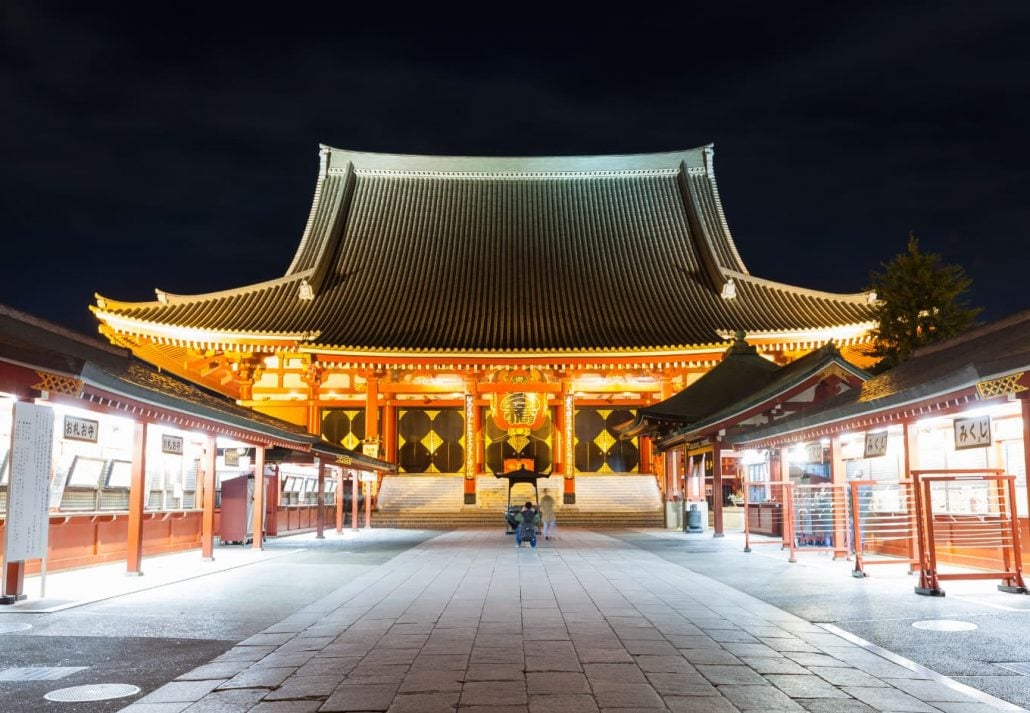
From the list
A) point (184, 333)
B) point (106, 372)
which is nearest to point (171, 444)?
point (106, 372)

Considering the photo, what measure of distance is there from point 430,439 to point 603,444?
6.74 metres

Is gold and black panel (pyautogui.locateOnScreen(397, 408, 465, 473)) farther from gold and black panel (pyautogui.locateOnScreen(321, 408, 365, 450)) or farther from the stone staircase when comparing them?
the stone staircase

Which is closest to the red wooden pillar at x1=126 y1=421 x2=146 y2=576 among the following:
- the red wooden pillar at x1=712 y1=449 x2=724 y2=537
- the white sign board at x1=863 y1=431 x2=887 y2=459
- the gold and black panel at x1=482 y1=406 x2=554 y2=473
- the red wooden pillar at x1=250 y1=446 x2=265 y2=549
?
the red wooden pillar at x1=250 y1=446 x2=265 y2=549

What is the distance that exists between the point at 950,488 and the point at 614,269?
2407 centimetres

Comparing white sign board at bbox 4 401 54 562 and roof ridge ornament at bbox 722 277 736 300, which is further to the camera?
roof ridge ornament at bbox 722 277 736 300

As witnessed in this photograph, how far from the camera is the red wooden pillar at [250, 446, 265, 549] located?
18016mm

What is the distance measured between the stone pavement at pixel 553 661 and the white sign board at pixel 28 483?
10.3ft

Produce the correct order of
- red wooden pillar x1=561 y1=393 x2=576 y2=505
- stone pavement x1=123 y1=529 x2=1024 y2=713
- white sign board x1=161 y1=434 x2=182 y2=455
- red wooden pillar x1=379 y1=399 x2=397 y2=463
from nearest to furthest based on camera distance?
stone pavement x1=123 y1=529 x2=1024 y2=713, white sign board x1=161 y1=434 x2=182 y2=455, red wooden pillar x1=561 y1=393 x2=576 y2=505, red wooden pillar x1=379 y1=399 x2=397 y2=463

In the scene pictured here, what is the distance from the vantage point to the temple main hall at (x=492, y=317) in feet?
100.0

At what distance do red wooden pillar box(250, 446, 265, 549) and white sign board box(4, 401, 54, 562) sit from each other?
7997 mm

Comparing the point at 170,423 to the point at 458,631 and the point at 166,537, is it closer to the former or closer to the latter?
the point at 166,537

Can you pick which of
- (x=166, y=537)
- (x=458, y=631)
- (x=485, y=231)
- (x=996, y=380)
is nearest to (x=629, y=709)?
(x=458, y=631)

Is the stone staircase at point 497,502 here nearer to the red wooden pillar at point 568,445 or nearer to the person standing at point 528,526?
the red wooden pillar at point 568,445

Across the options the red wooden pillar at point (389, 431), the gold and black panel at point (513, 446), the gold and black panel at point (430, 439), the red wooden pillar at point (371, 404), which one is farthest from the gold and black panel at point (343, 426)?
the gold and black panel at point (513, 446)
